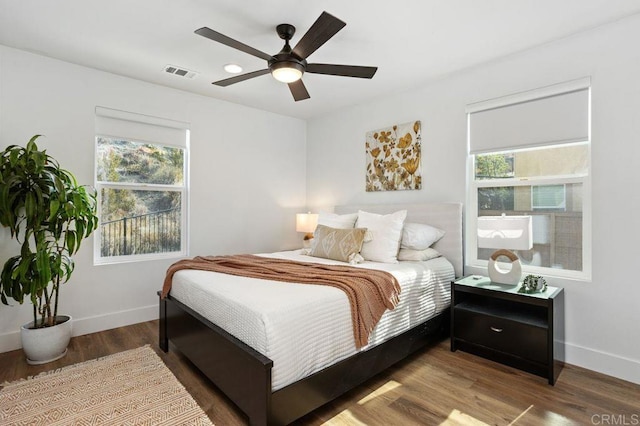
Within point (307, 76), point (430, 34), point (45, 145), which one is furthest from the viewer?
point (307, 76)

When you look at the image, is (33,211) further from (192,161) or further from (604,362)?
(604,362)

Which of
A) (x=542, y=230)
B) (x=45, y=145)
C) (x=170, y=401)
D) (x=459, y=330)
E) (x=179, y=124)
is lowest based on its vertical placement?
(x=170, y=401)

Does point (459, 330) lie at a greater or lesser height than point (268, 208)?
lesser

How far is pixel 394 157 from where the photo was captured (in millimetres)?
3756

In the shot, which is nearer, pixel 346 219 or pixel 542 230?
pixel 542 230

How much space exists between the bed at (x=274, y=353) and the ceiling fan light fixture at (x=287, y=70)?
1.50 metres

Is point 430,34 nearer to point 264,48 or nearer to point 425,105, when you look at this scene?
point 425,105

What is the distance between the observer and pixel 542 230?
2.77m

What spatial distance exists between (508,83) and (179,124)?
3.34m

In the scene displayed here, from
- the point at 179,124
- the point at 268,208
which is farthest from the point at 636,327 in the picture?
the point at 179,124

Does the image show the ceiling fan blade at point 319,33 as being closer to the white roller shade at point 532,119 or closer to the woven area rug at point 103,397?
the white roller shade at point 532,119

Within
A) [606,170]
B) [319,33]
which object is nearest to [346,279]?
[319,33]

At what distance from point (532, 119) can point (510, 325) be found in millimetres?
1684

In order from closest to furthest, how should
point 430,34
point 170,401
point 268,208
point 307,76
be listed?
point 170,401
point 430,34
point 307,76
point 268,208
